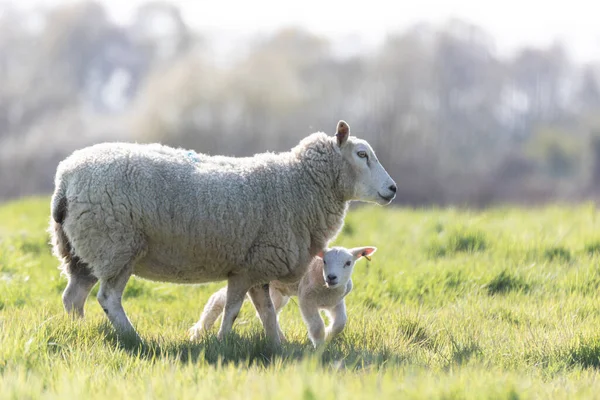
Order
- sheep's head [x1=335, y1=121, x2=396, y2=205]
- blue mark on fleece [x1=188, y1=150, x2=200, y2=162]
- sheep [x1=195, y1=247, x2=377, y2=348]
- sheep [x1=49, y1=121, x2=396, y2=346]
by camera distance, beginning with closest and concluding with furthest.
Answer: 1. sheep [x1=49, y1=121, x2=396, y2=346]
2. sheep [x1=195, y1=247, x2=377, y2=348]
3. blue mark on fleece [x1=188, y1=150, x2=200, y2=162]
4. sheep's head [x1=335, y1=121, x2=396, y2=205]

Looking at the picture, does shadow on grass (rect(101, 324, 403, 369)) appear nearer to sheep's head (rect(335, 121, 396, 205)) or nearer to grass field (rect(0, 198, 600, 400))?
grass field (rect(0, 198, 600, 400))

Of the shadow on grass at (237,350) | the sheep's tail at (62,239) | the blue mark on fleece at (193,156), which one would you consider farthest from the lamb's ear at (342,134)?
the sheep's tail at (62,239)

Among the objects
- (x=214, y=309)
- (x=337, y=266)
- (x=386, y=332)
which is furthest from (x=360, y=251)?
(x=214, y=309)

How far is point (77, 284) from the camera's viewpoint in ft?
16.5

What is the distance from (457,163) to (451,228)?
33.9 feet

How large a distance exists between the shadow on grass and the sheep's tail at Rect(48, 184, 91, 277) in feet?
2.49

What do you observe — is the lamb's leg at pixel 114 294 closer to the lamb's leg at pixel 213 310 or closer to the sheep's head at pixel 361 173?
the lamb's leg at pixel 213 310

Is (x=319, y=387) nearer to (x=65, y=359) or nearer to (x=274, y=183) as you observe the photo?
(x=65, y=359)

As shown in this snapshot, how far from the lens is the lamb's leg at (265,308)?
473 centimetres

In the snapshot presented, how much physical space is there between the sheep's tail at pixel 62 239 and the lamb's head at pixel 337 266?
1633 millimetres

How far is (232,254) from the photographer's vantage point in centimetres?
471

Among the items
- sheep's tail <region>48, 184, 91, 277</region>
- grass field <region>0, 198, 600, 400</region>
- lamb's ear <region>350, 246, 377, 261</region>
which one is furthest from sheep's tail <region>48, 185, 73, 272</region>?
lamb's ear <region>350, 246, 377, 261</region>

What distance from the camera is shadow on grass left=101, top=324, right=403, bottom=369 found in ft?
12.8

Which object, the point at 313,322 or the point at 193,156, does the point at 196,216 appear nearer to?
the point at 193,156
